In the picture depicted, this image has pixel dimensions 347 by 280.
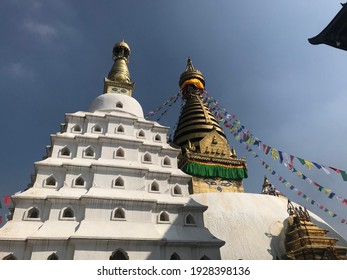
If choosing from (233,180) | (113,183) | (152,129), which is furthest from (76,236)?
(233,180)

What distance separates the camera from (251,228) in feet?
57.5

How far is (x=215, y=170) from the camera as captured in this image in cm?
2380

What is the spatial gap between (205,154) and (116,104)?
9098mm

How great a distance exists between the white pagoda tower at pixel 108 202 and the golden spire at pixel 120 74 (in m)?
4.07

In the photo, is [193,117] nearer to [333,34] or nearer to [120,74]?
[120,74]

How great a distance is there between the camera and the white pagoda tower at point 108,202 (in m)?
12.2

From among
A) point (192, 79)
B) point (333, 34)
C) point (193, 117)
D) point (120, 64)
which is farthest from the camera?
point (192, 79)

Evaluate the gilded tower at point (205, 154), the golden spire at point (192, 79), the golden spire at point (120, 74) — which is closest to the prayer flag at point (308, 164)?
the gilded tower at point (205, 154)

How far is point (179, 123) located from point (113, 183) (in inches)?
633

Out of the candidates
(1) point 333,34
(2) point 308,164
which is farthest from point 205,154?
(1) point 333,34

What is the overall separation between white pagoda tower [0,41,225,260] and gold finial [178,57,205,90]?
1627 centimetres

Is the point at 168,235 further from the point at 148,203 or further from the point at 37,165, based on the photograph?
the point at 37,165

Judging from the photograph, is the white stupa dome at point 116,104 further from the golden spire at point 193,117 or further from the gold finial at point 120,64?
the golden spire at point 193,117

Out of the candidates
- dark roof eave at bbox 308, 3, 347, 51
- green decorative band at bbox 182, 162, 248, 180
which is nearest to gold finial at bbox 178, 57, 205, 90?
green decorative band at bbox 182, 162, 248, 180
